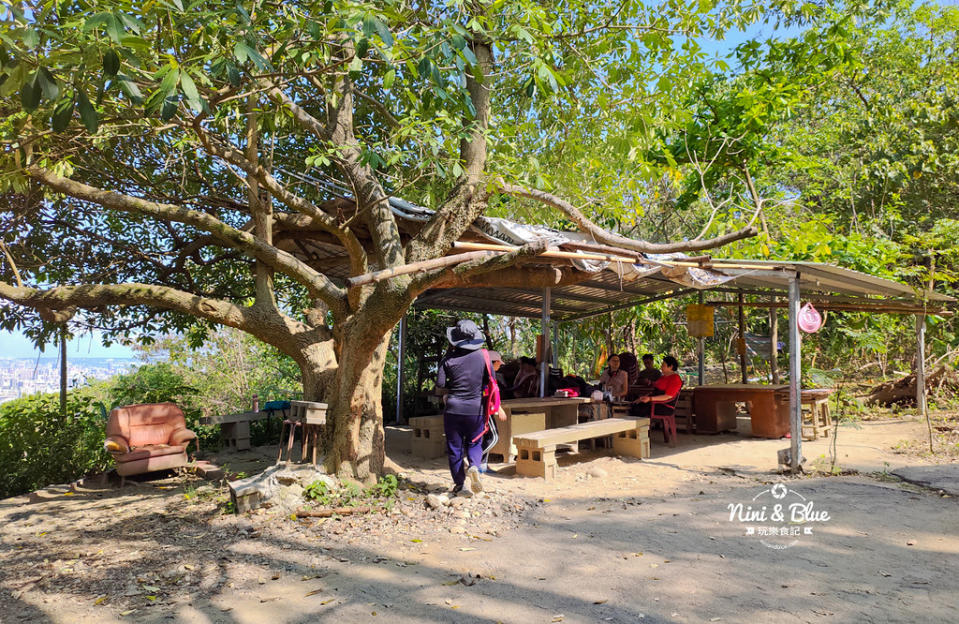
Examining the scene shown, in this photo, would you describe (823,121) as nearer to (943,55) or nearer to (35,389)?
(943,55)

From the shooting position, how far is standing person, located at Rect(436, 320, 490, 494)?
550 centimetres

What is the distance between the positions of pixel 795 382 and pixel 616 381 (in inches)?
120

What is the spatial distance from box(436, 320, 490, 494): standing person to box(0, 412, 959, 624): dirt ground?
0.40 metres

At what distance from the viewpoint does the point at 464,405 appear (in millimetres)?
5516

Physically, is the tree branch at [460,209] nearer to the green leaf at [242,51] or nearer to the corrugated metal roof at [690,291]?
the corrugated metal roof at [690,291]

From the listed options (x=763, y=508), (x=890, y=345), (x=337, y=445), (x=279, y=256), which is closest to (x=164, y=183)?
(x=279, y=256)

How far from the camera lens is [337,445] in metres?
5.79

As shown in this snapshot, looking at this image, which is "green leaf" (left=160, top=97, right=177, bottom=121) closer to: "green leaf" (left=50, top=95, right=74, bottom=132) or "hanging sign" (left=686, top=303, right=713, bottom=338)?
"green leaf" (left=50, top=95, right=74, bottom=132)

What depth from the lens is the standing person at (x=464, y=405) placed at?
5500mm

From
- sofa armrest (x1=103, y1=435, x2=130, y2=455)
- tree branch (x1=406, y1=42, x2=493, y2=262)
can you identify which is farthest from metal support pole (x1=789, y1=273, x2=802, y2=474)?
sofa armrest (x1=103, y1=435, x2=130, y2=455)

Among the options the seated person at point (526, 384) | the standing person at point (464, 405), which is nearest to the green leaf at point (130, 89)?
the standing person at point (464, 405)

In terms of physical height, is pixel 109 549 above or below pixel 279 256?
below

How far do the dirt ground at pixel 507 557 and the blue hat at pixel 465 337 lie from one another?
4.66 ft

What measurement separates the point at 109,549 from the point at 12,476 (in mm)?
3425
